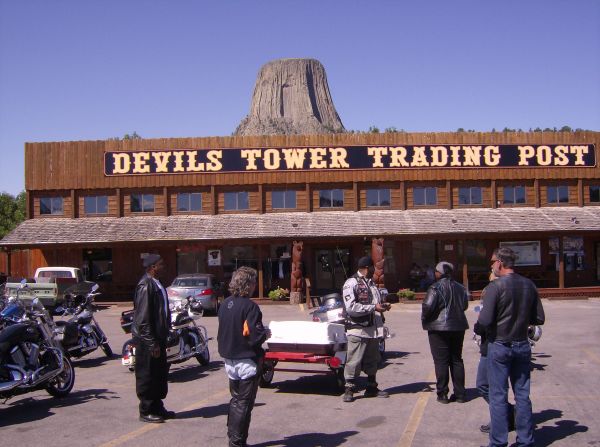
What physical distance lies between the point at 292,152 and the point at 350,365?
75.3 ft

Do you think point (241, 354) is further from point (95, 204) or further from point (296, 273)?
point (95, 204)

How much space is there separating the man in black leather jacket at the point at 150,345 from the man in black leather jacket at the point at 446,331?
337cm

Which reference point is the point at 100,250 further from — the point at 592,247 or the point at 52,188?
the point at 592,247

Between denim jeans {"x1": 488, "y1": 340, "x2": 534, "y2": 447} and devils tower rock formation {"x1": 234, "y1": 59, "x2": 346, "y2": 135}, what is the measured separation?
11765 centimetres

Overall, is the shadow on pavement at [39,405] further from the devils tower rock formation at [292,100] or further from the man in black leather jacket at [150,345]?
the devils tower rock formation at [292,100]

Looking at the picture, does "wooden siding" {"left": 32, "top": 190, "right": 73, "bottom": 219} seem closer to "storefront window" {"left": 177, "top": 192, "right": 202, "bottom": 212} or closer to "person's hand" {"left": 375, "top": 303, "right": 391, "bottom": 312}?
"storefront window" {"left": 177, "top": 192, "right": 202, "bottom": 212}

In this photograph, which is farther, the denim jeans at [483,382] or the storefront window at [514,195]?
the storefront window at [514,195]

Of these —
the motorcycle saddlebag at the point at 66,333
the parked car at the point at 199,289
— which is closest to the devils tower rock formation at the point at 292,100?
the parked car at the point at 199,289

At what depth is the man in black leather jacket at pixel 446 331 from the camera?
9.01 metres

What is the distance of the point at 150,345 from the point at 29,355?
2113 millimetres

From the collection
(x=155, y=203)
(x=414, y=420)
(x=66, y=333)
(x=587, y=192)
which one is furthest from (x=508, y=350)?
(x=587, y=192)

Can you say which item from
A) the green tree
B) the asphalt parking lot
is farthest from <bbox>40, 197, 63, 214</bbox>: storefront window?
the green tree

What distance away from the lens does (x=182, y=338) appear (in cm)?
1172

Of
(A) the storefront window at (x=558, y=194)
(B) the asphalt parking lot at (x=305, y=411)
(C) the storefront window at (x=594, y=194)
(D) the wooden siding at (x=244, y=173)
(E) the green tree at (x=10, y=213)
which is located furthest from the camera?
(E) the green tree at (x=10, y=213)
